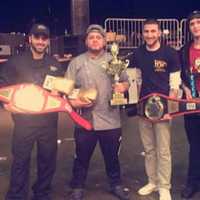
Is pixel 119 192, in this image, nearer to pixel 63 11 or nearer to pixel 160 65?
pixel 160 65

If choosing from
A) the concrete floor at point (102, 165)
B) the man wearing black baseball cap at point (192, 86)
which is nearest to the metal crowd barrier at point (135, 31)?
the concrete floor at point (102, 165)

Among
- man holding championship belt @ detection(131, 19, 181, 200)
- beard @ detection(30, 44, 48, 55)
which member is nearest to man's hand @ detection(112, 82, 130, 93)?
man holding championship belt @ detection(131, 19, 181, 200)

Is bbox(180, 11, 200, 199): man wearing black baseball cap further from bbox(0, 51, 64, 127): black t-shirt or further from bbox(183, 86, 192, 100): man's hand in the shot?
bbox(0, 51, 64, 127): black t-shirt

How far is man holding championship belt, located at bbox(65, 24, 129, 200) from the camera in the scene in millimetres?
4289

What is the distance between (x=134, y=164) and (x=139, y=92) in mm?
1470

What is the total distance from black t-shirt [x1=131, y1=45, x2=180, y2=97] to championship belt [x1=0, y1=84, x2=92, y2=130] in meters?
0.76

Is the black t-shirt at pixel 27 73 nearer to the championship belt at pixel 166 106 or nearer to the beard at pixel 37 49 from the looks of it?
the beard at pixel 37 49

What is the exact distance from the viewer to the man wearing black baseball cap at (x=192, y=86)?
14.2ft

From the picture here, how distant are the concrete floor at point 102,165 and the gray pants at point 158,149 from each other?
0.24 meters

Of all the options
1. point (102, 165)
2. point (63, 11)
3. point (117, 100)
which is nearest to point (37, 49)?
point (117, 100)

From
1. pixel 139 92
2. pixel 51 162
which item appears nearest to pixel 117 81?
pixel 139 92

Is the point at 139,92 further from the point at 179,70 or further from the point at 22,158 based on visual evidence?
the point at 22,158

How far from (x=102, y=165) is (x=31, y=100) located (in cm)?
183

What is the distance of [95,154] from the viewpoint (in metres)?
6.12
